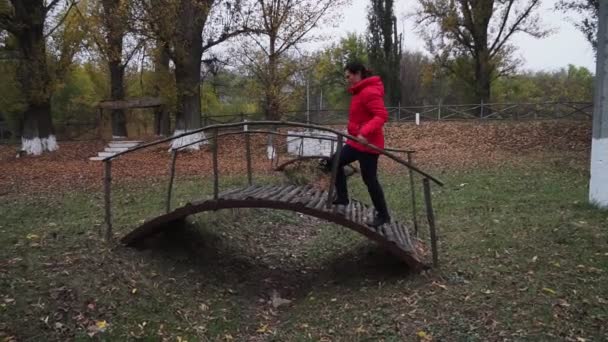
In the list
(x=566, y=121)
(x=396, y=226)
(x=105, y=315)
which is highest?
(x=566, y=121)

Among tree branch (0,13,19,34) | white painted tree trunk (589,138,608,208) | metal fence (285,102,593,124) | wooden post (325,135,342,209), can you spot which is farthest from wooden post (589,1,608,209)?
metal fence (285,102,593,124)

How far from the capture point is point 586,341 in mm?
3973

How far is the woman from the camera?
17.3 ft

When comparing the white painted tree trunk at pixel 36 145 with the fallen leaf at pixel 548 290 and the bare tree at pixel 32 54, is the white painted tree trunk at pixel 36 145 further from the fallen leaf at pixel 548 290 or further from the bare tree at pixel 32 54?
the fallen leaf at pixel 548 290

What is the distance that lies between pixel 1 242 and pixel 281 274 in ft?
11.6

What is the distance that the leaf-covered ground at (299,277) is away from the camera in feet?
14.5

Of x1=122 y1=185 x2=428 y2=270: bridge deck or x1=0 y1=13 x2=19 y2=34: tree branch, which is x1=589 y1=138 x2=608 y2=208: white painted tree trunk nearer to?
x1=122 y1=185 x2=428 y2=270: bridge deck

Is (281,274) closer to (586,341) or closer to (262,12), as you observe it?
(586,341)

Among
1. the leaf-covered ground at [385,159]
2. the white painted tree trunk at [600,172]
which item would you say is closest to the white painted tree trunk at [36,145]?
the leaf-covered ground at [385,159]

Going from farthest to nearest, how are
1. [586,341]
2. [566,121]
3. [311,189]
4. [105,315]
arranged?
[566,121] → [311,189] → [105,315] → [586,341]

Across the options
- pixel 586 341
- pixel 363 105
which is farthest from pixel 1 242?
pixel 586 341

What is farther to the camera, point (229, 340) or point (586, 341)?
point (229, 340)

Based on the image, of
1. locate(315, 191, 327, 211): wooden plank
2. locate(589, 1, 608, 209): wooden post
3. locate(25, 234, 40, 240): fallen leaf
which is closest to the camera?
locate(315, 191, 327, 211): wooden plank

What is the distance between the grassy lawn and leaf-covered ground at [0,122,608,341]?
0.02 m
